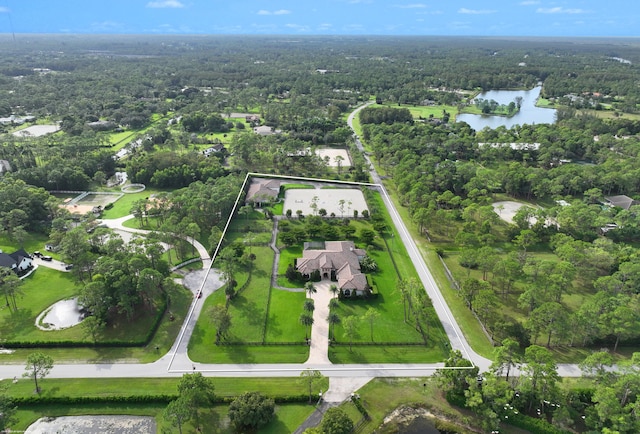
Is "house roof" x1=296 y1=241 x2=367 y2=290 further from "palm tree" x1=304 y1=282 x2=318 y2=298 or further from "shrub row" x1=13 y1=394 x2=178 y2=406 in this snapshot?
"shrub row" x1=13 y1=394 x2=178 y2=406

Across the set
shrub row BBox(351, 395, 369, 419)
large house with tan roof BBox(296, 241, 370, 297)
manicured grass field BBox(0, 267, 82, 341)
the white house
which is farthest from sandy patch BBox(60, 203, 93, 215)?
shrub row BBox(351, 395, 369, 419)

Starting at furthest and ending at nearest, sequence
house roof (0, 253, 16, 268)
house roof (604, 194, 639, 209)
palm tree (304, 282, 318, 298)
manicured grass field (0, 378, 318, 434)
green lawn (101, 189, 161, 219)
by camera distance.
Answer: house roof (604, 194, 639, 209), green lawn (101, 189, 161, 219), house roof (0, 253, 16, 268), palm tree (304, 282, 318, 298), manicured grass field (0, 378, 318, 434)

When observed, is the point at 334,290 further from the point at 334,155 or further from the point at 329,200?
the point at 334,155

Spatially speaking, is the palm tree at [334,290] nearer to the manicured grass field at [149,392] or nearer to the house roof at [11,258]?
the manicured grass field at [149,392]

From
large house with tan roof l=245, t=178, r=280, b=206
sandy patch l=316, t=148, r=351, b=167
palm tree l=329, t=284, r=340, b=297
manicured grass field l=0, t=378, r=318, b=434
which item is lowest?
manicured grass field l=0, t=378, r=318, b=434

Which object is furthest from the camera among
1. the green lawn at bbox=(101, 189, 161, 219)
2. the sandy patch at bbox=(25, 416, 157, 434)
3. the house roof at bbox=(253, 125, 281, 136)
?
the house roof at bbox=(253, 125, 281, 136)

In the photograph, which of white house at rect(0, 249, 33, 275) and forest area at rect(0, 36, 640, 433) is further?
white house at rect(0, 249, 33, 275)

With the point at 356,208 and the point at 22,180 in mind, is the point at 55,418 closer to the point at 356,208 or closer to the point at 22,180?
the point at 356,208

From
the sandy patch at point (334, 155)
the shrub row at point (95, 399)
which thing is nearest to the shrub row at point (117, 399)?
the shrub row at point (95, 399)
